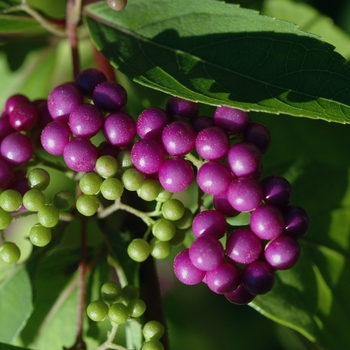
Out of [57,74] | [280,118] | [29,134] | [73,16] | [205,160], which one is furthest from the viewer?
[57,74]

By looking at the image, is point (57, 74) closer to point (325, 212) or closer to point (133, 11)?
point (133, 11)

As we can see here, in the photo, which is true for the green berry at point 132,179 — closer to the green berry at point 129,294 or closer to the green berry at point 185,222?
the green berry at point 185,222

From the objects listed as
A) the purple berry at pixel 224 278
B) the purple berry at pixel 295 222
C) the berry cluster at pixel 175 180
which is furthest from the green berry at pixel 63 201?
the purple berry at pixel 295 222

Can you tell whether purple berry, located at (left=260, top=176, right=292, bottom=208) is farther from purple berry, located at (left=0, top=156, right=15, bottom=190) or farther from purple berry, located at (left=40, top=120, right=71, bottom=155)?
purple berry, located at (left=0, top=156, right=15, bottom=190)

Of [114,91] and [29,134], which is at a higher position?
[114,91]

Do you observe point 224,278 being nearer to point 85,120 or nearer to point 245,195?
point 245,195

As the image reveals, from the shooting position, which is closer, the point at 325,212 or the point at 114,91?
the point at 114,91

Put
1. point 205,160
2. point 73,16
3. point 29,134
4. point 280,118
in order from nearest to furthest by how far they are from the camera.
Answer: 1. point 205,160
2. point 29,134
3. point 73,16
4. point 280,118

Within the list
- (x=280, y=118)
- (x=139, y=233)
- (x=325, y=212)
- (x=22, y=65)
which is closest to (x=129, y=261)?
(x=139, y=233)
